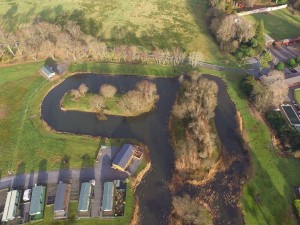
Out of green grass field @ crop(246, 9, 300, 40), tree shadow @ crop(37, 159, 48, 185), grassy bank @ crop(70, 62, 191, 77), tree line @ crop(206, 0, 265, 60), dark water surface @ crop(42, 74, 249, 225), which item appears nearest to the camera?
dark water surface @ crop(42, 74, 249, 225)

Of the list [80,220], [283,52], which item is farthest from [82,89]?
[283,52]

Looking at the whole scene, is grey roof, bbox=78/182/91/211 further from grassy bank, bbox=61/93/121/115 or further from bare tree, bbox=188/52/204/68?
bare tree, bbox=188/52/204/68

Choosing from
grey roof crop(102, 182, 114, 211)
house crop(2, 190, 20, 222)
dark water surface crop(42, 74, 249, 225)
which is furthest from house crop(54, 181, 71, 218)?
dark water surface crop(42, 74, 249, 225)

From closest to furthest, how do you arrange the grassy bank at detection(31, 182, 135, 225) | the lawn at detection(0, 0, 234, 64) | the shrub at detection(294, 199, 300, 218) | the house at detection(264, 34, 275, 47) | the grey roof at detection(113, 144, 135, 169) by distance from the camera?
the grassy bank at detection(31, 182, 135, 225)
the shrub at detection(294, 199, 300, 218)
the grey roof at detection(113, 144, 135, 169)
the house at detection(264, 34, 275, 47)
the lawn at detection(0, 0, 234, 64)

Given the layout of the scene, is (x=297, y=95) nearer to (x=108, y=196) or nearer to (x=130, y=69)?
(x=130, y=69)

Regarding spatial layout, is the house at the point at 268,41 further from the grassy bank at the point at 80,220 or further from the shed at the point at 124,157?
the grassy bank at the point at 80,220

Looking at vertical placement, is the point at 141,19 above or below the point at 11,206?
above

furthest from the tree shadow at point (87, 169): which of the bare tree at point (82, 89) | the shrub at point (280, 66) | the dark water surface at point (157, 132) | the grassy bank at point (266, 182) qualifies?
the shrub at point (280, 66)
